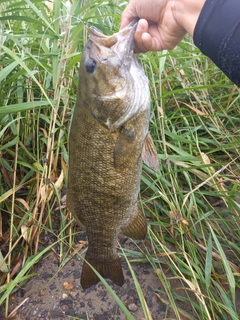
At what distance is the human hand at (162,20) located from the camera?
1.59 m

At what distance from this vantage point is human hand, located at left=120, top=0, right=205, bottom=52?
62.4 inches

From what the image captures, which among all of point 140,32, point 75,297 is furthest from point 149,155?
point 75,297

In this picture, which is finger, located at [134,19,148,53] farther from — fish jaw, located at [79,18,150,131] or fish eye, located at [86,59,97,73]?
fish eye, located at [86,59,97,73]

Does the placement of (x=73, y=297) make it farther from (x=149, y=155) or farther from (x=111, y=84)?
(x=111, y=84)

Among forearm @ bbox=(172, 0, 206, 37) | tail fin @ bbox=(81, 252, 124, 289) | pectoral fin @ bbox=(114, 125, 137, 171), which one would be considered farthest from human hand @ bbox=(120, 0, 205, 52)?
tail fin @ bbox=(81, 252, 124, 289)

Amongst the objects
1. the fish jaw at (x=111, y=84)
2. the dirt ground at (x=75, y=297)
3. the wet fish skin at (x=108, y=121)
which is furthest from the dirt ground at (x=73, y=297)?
the fish jaw at (x=111, y=84)

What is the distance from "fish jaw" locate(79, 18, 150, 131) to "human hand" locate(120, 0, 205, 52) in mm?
206

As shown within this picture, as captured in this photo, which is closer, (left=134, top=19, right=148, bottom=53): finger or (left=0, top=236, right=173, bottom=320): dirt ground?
(left=134, top=19, right=148, bottom=53): finger

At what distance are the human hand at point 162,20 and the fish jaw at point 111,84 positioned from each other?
206 millimetres

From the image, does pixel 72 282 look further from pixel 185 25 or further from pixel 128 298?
pixel 185 25

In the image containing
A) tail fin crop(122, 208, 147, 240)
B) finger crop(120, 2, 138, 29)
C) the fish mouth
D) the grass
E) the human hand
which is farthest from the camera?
the grass

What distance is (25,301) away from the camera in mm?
2035

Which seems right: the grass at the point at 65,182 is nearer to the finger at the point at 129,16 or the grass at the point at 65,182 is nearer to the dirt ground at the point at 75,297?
the dirt ground at the point at 75,297

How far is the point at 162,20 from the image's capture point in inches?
71.8
